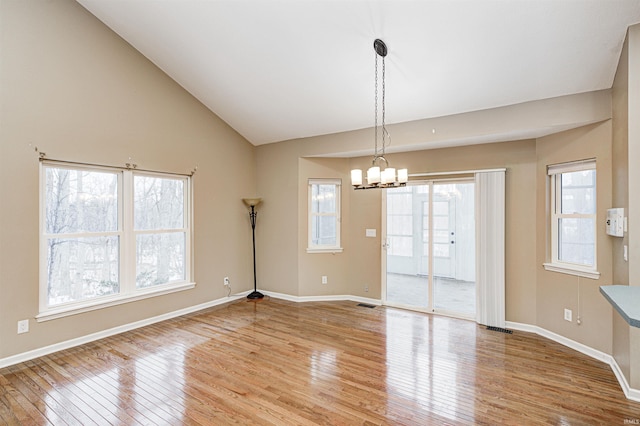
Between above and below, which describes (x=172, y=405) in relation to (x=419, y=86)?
below

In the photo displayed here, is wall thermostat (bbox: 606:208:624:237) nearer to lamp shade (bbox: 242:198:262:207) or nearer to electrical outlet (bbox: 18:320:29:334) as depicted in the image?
lamp shade (bbox: 242:198:262:207)

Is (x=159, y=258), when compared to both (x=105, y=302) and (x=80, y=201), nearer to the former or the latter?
(x=105, y=302)

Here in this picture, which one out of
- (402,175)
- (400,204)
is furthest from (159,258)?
(400,204)

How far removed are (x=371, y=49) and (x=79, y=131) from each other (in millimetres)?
3479

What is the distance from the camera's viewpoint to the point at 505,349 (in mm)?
3537

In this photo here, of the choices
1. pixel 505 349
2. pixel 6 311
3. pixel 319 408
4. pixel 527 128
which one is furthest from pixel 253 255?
pixel 527 128

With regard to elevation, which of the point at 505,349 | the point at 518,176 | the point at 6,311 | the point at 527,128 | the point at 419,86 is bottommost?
the point at 505,349

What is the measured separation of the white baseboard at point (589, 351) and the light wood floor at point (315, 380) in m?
0.07

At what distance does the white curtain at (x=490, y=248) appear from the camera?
421 centimetres

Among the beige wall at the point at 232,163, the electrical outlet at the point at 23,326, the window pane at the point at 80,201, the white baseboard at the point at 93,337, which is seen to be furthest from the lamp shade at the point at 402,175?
the electrical outlet at the point at 23,326

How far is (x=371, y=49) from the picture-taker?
3.39 meters

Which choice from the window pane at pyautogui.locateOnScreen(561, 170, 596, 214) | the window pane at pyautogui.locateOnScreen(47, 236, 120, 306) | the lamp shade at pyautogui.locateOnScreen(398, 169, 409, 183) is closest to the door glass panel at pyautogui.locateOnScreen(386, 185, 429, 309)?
the window pane at pyautogui.locateOnScreen(561, 170, 596, 214)

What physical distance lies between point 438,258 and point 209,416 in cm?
370

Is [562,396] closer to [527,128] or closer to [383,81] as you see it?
[527,128]
